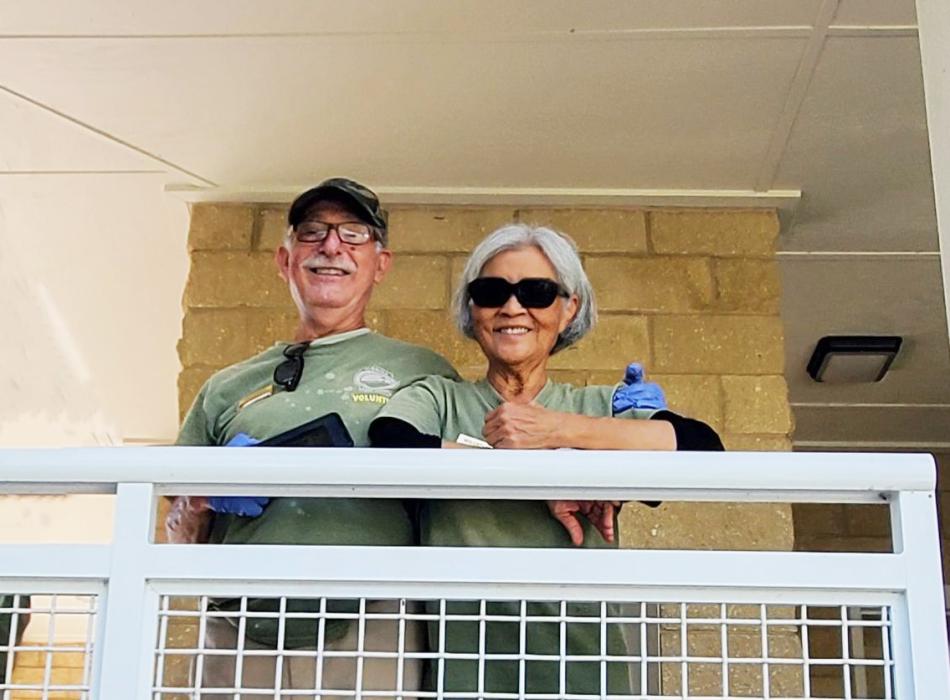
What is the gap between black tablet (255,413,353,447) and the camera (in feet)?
5.78

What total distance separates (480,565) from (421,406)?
66 cm

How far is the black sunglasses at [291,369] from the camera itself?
6.44 ft

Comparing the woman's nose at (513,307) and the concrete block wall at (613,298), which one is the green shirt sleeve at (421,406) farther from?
the concrete block wall at (613,298)

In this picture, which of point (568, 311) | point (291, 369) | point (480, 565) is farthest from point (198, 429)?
point (480, 565)

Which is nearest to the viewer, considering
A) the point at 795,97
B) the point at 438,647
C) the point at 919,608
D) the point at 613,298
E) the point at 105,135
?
the point at 919,608

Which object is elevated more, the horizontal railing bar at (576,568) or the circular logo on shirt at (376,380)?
the circular logo on shirt at (376,380)

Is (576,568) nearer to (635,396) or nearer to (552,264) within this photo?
(635,396)

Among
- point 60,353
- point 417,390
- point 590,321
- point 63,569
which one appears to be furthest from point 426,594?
point 60,353

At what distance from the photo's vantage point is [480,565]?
48.5 inches

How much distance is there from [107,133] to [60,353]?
1494 mm

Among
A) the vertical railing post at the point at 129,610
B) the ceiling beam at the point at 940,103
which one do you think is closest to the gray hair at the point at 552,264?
the ceiling beam at the point at 940,103

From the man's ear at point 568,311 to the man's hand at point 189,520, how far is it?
0.66 m

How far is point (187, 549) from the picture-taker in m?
1.25

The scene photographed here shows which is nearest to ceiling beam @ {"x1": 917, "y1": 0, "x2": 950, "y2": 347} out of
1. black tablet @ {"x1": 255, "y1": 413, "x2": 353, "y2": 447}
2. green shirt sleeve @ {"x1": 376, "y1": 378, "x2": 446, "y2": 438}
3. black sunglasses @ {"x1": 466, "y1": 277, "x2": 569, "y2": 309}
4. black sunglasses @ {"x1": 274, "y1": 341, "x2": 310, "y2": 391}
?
black sunglasses @ {"x1": 466, "y1": 277, "x2": 569, "y2": 309}
